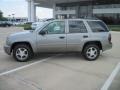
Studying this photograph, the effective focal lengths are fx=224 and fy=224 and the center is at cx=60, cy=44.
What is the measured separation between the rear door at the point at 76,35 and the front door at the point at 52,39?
0.83 feet

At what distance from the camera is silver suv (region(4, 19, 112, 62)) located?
904cm

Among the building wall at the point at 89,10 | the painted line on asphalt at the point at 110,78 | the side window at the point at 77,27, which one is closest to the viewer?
the painted line on asphalt at the point at 110,78

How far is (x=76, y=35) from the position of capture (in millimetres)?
9289

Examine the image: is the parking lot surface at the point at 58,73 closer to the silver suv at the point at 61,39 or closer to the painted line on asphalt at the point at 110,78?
the painted line on asphalt at the point at 110,78

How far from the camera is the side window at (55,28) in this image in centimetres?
920

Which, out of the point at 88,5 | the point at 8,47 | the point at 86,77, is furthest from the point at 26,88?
the point at 88,5

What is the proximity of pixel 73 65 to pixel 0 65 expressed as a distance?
275 centimetres

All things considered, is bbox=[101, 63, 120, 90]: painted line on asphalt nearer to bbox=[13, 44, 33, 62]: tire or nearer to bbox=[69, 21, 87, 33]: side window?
bbox=[69, 21, 87, 33]: side window

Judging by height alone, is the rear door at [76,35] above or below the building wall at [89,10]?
below

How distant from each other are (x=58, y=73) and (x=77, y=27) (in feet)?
9.45

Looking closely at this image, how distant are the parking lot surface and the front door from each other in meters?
0.56

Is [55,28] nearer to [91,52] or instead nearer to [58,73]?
[91,52]

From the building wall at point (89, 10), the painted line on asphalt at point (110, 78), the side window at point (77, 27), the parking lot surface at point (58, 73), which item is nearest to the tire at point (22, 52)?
the parking lot surface at point (58, 73)

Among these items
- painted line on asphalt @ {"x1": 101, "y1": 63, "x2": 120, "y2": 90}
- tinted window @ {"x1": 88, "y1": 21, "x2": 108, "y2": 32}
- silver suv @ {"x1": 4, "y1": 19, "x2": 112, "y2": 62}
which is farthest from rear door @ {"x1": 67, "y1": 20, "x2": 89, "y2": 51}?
painted line on asphalt @ {"x1": 101, "y1": 63, "x2": 120, "y2": 90}
